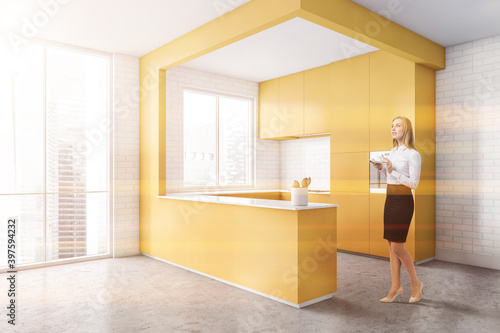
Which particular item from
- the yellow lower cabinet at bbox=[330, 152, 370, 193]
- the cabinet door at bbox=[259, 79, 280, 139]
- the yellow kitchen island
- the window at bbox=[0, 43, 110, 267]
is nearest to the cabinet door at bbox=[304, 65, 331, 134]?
the yellow lower cabinet at bbox=[330, 152, 370, 193]

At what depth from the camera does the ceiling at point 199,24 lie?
155 inches

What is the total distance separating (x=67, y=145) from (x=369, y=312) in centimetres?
430

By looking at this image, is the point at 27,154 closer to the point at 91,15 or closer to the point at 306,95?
the point at 91,15

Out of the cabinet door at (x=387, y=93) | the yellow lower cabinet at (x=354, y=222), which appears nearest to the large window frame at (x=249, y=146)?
the yellow lower cabinet at (x=354, y=222)

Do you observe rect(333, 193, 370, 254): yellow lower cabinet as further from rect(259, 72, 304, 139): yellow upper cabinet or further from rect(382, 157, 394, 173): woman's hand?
rect(382, 157, 394, 173): woman's hand

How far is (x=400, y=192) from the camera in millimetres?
3383

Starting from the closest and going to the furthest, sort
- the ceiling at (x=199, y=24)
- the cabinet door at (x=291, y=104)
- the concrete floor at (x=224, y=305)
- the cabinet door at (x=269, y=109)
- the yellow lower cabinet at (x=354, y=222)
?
the concrete floor at (x=224, y=305) < the ceiling at (x=199, y=24) < the yellow lower cabinet at (x=354, y=222) < the cabinet door at (x=291, y=104) < the cabinet door at (x=269, y=109)

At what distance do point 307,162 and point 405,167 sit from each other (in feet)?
11.8

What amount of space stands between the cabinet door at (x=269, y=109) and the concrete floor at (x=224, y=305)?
3189 millimetres

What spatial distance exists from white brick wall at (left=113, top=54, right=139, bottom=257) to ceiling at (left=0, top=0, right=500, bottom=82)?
0.36 m

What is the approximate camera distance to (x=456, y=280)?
4227 millimetres

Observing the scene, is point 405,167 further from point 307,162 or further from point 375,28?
point 307,162

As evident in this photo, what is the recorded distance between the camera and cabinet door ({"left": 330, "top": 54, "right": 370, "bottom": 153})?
5402 millimetres

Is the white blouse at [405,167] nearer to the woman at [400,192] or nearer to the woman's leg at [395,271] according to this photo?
the woman at [400,192]
